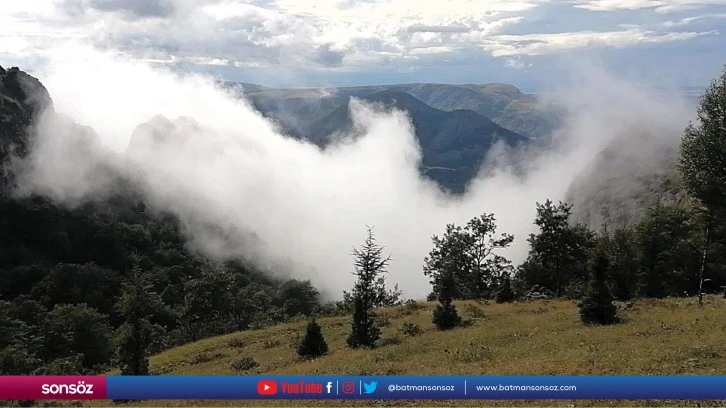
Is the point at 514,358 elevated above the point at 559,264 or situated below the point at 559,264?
above

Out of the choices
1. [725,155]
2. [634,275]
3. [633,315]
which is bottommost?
[634,275]

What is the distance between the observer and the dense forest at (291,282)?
34.6 metres

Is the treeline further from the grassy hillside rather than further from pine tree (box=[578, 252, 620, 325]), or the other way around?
pine tree (box=[578, 252, 620, 325])

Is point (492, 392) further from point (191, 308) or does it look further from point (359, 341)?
point (191, 308)

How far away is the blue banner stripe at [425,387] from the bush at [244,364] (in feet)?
77.0

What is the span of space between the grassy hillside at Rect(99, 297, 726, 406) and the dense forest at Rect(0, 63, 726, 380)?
307 cm

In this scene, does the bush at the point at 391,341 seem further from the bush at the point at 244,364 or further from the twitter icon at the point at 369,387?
the twitter icon at the point at 369,387

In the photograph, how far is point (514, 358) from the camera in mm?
25391

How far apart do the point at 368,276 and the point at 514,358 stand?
68.4ft

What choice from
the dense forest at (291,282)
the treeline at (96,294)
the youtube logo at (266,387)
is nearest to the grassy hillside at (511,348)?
the dense forest at (291,282)

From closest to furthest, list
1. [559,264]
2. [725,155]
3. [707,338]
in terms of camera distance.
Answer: [707,338]
[725,155]
[559,264]

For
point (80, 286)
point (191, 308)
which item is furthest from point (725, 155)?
point (80, 286)

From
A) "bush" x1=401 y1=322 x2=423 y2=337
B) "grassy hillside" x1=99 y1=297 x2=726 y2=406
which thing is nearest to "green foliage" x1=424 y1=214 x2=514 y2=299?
"grassy hillside" x1=99 y1=297 x2=726 y2=406

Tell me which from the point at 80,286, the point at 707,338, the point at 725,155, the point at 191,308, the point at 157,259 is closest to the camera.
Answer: the point at 707,338
